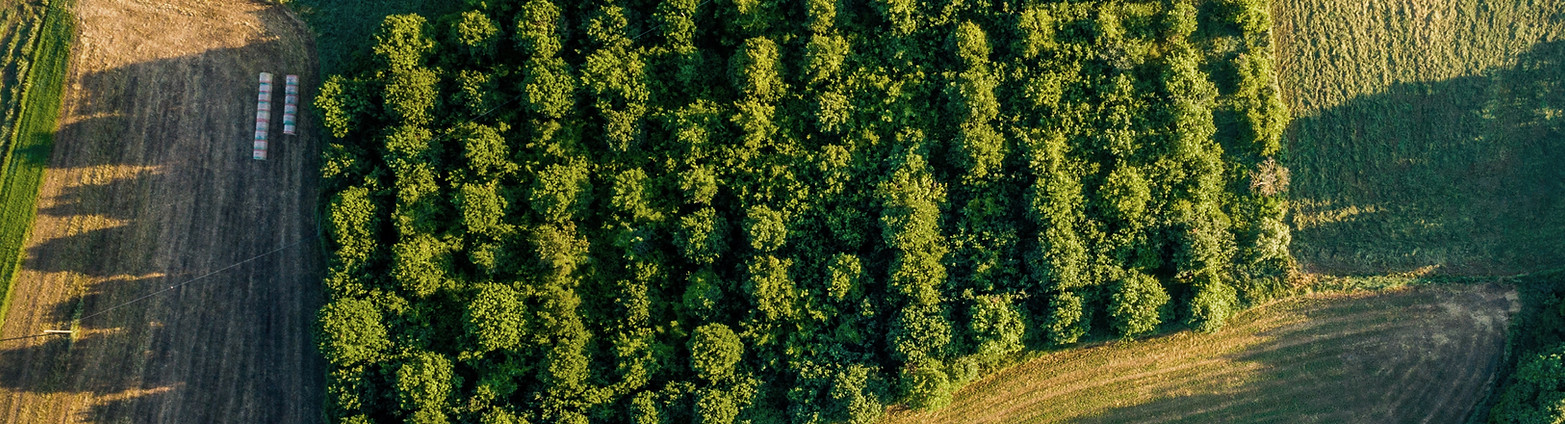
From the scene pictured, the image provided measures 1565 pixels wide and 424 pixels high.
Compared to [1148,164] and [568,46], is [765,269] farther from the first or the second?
[1148,164]

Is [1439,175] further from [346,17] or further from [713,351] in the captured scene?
[346,17]

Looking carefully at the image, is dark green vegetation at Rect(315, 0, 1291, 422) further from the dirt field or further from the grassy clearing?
the dirt field

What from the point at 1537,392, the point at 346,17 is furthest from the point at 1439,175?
the point at 346,17

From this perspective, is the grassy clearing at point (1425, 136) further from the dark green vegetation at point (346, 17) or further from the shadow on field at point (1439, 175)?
the dark green vegetation at point (346, 17)

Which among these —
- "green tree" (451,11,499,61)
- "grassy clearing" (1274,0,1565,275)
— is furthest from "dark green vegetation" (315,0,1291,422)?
"grassy clearing" (1274,0,1565,275)

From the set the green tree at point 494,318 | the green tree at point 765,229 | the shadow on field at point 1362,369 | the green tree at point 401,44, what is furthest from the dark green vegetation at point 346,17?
the shadow on field at point 1362,369

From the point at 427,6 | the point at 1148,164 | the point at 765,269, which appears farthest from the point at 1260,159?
the point at 427,6
